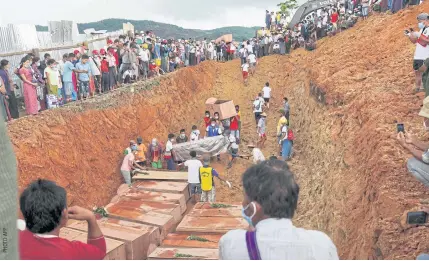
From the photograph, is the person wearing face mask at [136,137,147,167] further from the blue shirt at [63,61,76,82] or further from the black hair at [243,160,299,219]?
the black hair at [243,160,299,219]

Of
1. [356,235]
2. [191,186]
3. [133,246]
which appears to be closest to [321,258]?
[356,235]

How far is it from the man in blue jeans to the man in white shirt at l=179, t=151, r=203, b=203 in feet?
14.3

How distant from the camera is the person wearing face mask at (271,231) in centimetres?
234

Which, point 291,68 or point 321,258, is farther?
point 291,68

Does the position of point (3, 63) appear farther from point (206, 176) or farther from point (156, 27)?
point (156, 27)

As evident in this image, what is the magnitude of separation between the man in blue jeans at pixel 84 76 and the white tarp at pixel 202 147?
3653 millimetres

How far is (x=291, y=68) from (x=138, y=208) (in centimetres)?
1413

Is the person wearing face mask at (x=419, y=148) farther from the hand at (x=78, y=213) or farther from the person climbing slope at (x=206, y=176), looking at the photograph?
the person climbing slope at (x=206, y=176)

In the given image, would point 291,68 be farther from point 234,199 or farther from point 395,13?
point 234,199

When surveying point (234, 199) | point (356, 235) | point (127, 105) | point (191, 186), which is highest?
point (127, 105)

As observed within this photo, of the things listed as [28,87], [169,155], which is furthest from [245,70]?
[28,87]

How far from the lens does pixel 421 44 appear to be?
9.01m

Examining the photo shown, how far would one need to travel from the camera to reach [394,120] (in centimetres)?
872

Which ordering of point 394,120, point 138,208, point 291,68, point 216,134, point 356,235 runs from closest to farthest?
point 356,235
point 394,120
point 138,208
point 216,134
point 291,68
